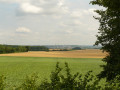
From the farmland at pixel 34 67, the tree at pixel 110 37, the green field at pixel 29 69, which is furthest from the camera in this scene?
the farmland at pixel 34 67

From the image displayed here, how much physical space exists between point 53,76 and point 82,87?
1.33 metres

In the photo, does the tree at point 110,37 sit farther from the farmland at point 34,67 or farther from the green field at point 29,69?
the green field at point 29,69

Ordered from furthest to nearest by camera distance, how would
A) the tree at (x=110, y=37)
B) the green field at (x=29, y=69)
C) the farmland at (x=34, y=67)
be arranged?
the farmland at (x=34, y=67) → the green field at (x=29, y=69) → the tree at (x=110, y=37)

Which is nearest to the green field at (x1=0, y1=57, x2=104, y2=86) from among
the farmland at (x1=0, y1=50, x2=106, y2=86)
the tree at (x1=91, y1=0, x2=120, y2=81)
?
the farmland at (x1=0, y1=50, x2=106, y2=86)

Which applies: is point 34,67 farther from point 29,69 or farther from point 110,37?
point 110,37

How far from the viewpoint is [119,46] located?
12.5 metres

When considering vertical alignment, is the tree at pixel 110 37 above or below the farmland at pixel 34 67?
above

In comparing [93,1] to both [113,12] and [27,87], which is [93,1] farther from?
[27,87]

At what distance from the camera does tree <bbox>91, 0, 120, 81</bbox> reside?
449 inches

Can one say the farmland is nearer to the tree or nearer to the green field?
the green field

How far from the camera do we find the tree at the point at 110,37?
37.5ft

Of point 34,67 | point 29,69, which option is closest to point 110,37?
point 29,69

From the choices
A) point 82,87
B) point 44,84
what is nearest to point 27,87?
point 44,84

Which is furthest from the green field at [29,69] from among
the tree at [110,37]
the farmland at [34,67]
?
the tree at [110,37]
